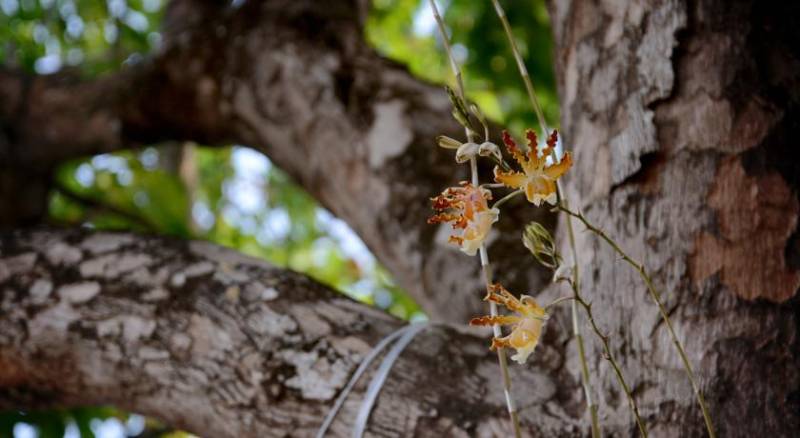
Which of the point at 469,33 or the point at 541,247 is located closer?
the point at 541,247

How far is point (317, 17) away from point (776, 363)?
49.2 inches

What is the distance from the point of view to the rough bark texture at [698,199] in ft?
3.06

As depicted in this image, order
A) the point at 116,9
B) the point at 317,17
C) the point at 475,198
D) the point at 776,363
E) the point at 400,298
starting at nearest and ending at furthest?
the point at 475,198
the point at 776,363
the point at 317,17
the point at 116,9
the point at 400,298

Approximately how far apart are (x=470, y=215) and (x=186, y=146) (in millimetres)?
2719

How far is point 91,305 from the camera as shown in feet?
4.38

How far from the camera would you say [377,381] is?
1.08 meters

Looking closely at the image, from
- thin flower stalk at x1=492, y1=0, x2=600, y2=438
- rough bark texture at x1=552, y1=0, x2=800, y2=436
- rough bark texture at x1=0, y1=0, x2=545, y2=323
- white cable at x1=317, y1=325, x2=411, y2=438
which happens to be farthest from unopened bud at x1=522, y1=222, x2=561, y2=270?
rough bark texture at x1=0, y1=0, x2=545, y2=323

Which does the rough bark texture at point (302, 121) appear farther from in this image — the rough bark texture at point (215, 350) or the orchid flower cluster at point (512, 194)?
the orchid flower cluster at point (512, 194)

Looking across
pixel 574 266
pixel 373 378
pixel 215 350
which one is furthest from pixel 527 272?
pixel 574 266

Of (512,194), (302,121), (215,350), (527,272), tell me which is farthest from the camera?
(302,121)

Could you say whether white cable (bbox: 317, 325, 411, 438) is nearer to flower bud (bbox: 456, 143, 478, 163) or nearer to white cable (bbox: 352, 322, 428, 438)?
white cable (bbox: 352, 322, 428, 438)

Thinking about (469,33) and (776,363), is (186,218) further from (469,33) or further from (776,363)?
(776,363)

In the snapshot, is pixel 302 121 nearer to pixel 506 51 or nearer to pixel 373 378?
pixel 373 378

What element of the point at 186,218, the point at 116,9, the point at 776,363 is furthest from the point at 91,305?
the point at 116,9
